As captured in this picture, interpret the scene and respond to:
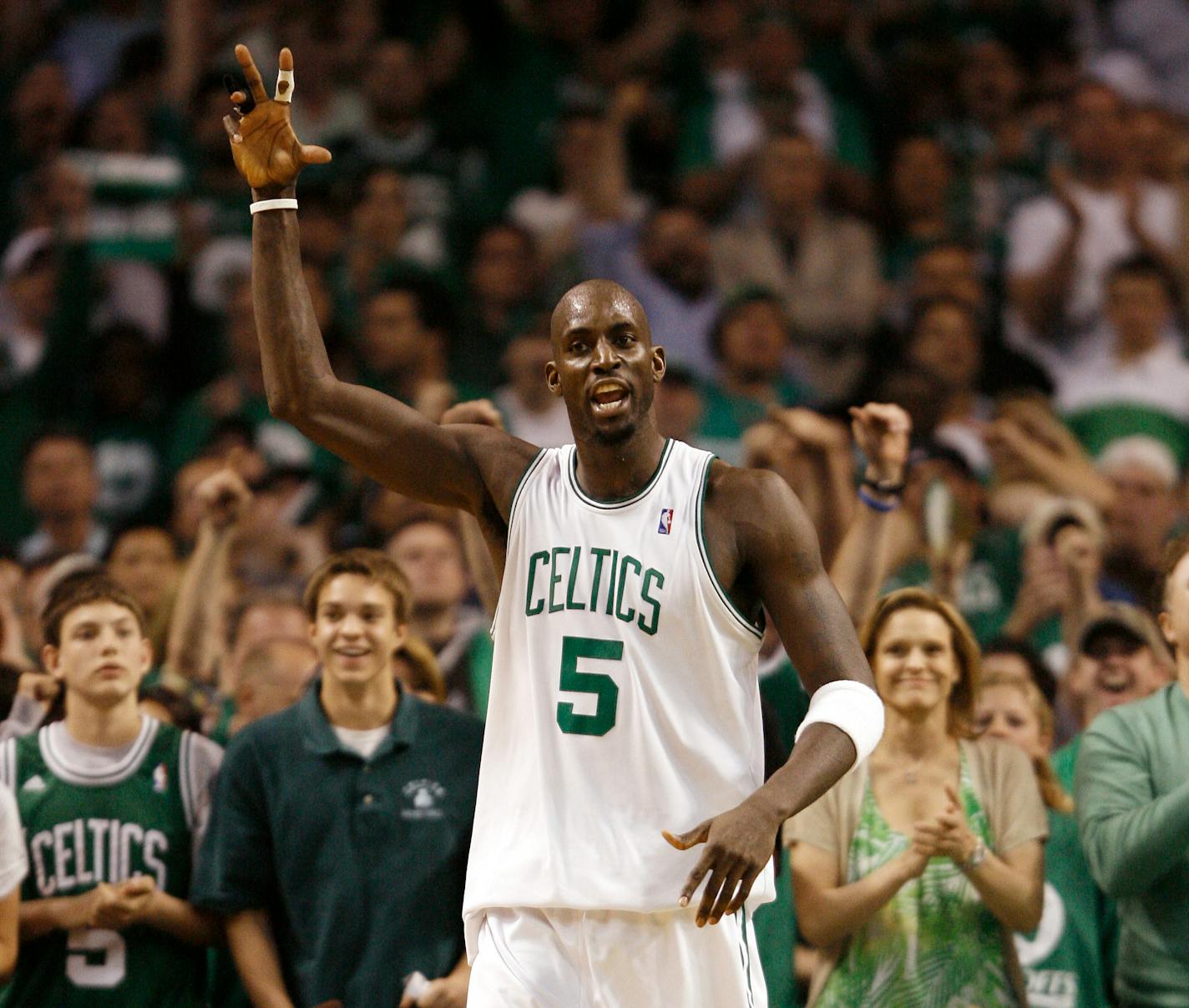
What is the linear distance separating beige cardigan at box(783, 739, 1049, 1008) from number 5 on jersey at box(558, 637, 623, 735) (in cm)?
155

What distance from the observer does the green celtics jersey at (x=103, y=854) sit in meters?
4.95

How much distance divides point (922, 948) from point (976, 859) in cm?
31

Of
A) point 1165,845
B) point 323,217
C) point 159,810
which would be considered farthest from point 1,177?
point 1165,845

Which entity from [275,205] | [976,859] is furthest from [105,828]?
[976,859]

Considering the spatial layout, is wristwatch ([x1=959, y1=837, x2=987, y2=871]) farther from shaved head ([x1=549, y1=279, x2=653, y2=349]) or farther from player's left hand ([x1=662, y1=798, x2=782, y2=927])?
shaved head ([x1=549, y1=279, x2=653, y2=349])

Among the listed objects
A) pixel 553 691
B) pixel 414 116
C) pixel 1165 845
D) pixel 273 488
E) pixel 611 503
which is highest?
pixel 414 116

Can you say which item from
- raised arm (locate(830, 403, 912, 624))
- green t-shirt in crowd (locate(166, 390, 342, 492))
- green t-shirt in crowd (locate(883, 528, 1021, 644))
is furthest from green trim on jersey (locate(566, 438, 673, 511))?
green t-shirt in crowd (locate(166, 390, 342, 492))

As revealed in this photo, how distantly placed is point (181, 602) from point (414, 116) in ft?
15.2

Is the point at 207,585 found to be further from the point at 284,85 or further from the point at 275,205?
the point at 284,85

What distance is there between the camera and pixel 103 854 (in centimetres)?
501

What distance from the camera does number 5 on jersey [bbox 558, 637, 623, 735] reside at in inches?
144

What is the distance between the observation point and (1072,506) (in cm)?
696

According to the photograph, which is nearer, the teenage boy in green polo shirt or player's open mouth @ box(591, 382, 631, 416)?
player's open mouth @ box(591, 382, 631, 416)

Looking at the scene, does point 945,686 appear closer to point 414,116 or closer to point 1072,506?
point 1072,506
